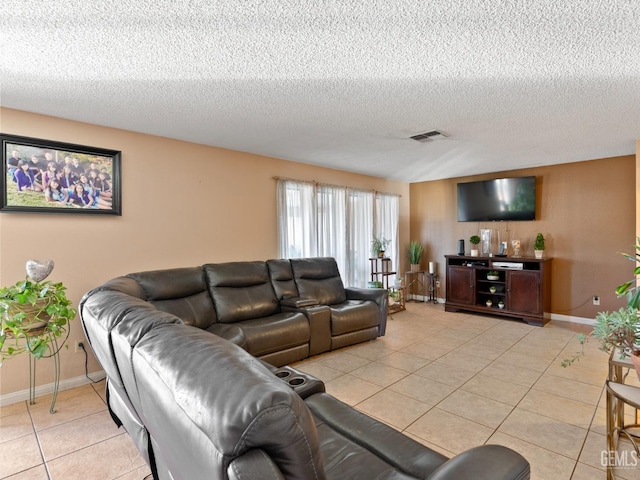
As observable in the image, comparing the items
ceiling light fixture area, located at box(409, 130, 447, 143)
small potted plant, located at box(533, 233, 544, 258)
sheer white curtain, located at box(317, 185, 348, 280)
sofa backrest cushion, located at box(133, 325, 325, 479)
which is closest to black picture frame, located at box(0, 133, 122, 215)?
sheer white curtain, located at box(317, 185, 348, 280)

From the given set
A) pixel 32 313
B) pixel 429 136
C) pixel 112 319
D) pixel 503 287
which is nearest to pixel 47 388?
pixel 32 313

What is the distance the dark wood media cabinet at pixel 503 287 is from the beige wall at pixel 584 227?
297 millimetres

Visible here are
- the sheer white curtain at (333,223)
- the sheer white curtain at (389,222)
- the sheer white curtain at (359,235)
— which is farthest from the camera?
the sheer white curtain at (389,222)

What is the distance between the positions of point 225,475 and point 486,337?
436cm

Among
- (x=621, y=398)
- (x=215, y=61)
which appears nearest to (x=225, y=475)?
(x=621, y=398)

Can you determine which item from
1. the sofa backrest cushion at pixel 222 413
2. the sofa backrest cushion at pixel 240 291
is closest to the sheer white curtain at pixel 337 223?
the sofa backrest cushion at pixel 240 291

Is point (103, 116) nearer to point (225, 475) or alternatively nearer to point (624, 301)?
point (225, 475)

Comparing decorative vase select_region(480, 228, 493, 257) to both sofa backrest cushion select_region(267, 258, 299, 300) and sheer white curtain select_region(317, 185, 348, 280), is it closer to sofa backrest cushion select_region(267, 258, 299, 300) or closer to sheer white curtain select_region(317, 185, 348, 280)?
sheer white curtain select_region(317, 185, 348, 280)

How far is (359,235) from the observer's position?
18.8ft

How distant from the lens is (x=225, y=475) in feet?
2.17

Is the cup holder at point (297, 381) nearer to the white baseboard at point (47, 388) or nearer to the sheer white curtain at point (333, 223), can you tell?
the white baseboard at point (47, 388)

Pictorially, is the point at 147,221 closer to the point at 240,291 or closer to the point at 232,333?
the point at 240,291

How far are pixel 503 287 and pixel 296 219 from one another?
134 inches

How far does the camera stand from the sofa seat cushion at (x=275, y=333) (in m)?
3.13
